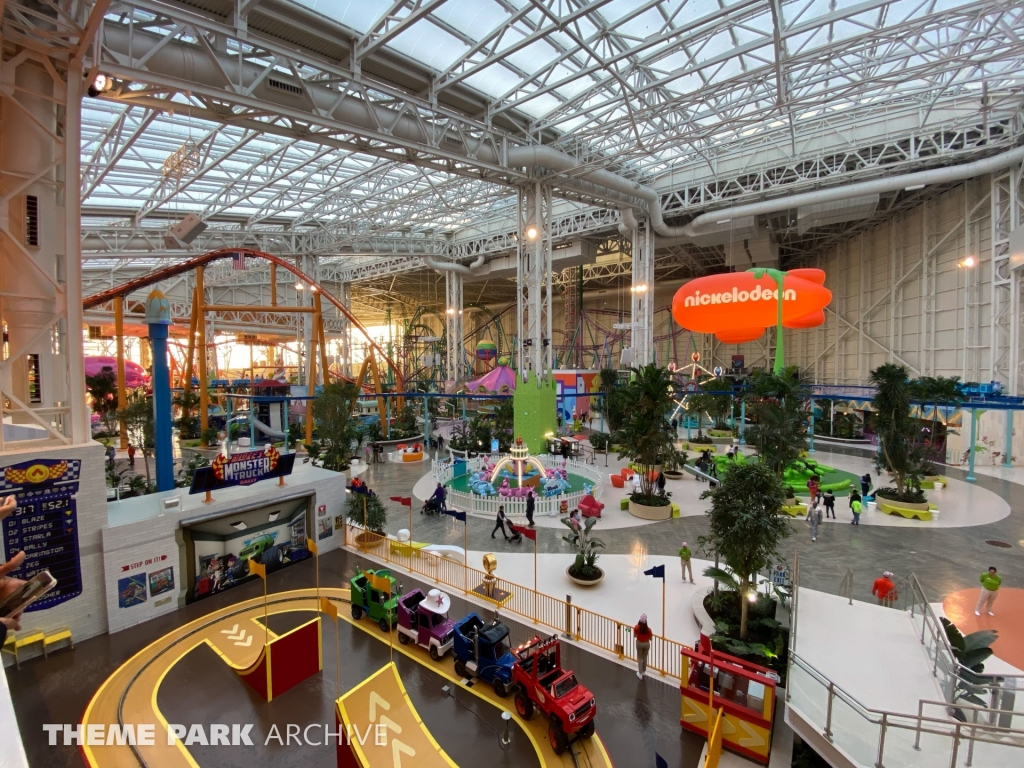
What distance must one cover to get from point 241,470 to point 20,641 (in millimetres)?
4500

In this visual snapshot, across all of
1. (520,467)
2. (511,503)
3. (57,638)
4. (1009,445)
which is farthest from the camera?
(1009,445)

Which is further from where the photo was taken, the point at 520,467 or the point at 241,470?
the point at 520,467

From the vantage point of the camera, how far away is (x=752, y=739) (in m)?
6.47

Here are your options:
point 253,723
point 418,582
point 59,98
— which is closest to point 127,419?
point 59,98

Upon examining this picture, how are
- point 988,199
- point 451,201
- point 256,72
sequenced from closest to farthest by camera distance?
point 256,72 < point 988,199 < point 451,201

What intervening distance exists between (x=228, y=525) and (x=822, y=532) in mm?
16049

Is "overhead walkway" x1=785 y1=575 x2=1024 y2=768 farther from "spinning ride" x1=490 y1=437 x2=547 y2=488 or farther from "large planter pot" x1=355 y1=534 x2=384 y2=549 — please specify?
"spinning ride" x1=490 y1=437 x2=547 y2=488

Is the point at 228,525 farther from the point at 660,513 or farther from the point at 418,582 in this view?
the point at 660,513

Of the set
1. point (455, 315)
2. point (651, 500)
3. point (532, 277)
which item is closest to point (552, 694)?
point (651, 500)

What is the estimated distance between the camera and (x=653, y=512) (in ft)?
51.1

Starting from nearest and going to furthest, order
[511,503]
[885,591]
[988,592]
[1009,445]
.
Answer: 1. [988,592]
2. [885,591]
3. [511,503]
4. [1009,445]

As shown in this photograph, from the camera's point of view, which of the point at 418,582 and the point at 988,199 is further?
the point at 988,199

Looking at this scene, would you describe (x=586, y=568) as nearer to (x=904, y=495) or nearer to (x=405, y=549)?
(x=405, y=549)

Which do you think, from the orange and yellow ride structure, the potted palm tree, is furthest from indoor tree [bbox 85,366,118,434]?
the orange and yellow ride structure
